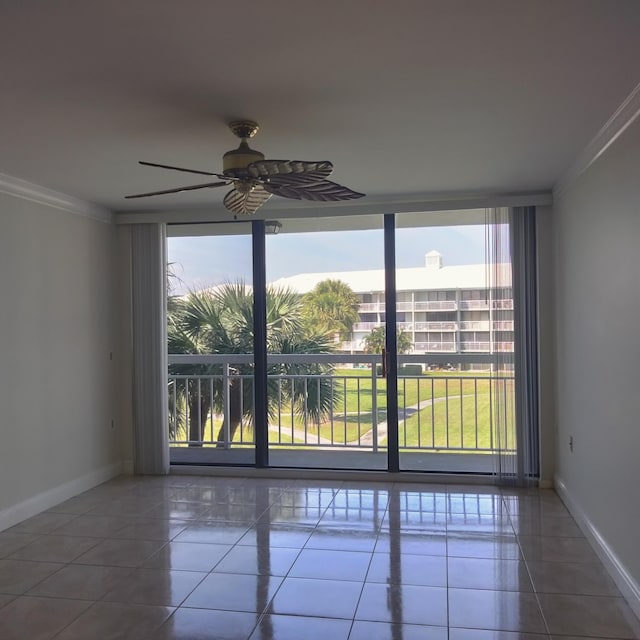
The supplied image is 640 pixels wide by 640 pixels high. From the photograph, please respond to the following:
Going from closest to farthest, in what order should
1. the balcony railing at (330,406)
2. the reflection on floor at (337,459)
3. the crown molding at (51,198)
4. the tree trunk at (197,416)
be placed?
1. the crown molding at (51,198)
2. the reflection on floor at (337,459)
3. the balcony railing at (330,406)
4. the tree trunk at (197,416)

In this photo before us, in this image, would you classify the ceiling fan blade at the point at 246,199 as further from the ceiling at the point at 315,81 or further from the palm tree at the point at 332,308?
the palm tree at the point at 332,308

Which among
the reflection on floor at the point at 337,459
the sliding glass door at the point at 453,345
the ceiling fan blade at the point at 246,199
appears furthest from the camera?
the reflection on floor at the point at 337,459

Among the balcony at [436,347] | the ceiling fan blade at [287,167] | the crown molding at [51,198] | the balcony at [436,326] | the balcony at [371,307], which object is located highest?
the crown molding at [51,198]

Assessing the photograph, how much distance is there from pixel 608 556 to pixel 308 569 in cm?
152

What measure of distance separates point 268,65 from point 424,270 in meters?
3.23

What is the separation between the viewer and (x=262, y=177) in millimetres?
2621

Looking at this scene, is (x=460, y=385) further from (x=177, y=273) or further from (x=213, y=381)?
(x=177, y=273)

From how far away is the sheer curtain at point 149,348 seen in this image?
5.05 m

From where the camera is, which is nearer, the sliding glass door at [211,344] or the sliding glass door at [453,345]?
the sliding glass door at [453,345]

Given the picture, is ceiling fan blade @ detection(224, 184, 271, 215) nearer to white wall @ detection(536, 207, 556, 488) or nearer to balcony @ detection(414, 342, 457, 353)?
white wall @ detection(536, 207, 556, 488)

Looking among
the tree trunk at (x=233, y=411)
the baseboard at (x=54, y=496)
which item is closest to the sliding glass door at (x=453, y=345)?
the tree trunk at (x=233, y=411)

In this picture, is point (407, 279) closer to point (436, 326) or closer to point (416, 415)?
point (436, 326)

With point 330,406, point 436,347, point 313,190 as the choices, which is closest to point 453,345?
point 436,347

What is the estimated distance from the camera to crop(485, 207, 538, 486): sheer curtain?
4574 mm
